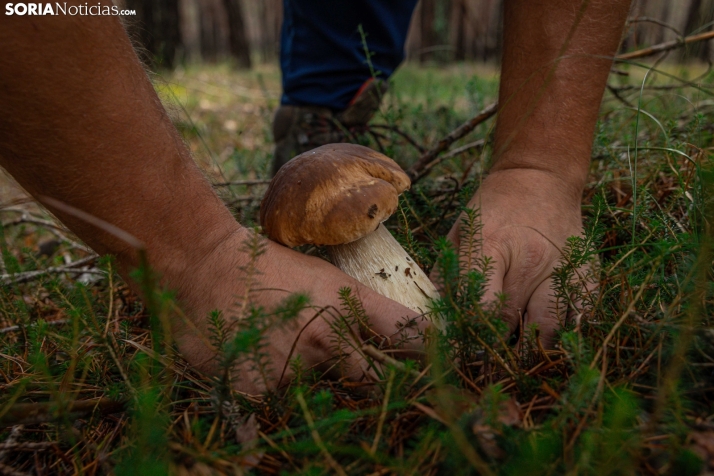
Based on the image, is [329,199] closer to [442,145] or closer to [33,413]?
[33,413]

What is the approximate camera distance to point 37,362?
2.51 ft

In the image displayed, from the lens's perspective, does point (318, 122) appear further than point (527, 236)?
Yes

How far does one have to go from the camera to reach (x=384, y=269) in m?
1.35

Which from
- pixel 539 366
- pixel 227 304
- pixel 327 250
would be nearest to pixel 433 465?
pixel 539 366

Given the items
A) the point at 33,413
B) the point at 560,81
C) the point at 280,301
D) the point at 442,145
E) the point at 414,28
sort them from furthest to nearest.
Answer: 1. the point at 414,28
2. the point at 442,145
3. the point at 560,81
4. the point at 280,301
5. the point at 33,413

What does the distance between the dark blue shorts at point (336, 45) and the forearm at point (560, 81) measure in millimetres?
1255

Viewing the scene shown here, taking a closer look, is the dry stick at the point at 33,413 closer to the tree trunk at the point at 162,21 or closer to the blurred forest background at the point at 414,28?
the blurred forest background at the point at 414,28

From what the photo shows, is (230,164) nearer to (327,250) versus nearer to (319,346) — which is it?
(327,250)

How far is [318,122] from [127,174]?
184cm

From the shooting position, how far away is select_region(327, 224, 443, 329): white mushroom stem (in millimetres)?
1329

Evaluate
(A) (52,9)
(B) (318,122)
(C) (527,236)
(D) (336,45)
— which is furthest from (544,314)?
(D) (336,45)

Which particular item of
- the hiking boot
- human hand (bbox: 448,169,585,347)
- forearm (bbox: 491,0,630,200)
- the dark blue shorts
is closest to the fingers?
human hand (bbox: 448,169,585,347)

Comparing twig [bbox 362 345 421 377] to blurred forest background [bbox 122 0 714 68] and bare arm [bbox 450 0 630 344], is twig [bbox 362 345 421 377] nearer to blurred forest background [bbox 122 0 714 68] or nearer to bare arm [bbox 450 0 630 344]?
bare arm [bbox 450 0 630 344]

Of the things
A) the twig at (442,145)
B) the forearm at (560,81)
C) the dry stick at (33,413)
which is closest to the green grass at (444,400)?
the dry stick at (33,413)
